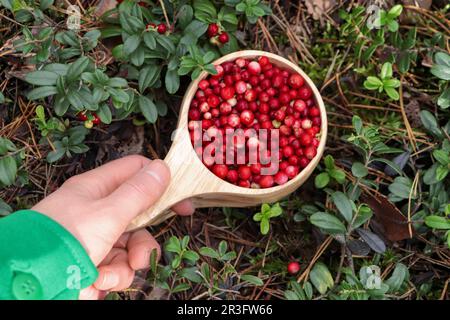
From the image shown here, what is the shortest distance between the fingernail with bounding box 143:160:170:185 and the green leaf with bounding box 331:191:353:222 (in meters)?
0.91

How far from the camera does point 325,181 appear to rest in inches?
116

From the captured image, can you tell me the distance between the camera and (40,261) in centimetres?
208

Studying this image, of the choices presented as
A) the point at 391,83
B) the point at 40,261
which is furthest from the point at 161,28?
the point at 40,261

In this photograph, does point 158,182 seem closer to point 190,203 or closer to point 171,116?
point 190,203

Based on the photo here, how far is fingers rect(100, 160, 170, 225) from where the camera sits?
2404 millimetres

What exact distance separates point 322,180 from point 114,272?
1.23 m

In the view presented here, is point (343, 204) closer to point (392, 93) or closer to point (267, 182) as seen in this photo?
point (267, 182)

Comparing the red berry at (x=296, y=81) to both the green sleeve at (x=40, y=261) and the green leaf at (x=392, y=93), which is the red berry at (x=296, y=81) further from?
the green sleeve at (x=40, y=261)

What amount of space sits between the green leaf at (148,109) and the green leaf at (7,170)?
728mm

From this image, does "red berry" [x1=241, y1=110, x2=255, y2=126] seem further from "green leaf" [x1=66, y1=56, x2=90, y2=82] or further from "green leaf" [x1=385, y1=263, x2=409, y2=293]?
"green leaf" [x1=385, y1=263, x2=409, y2=293]

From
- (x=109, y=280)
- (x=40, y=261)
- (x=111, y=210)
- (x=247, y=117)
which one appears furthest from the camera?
(x=247, y=117)

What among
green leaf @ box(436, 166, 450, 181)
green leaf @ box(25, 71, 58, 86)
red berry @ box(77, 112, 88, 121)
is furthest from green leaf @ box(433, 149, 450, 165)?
green leaf @ box(25, 71, 58, 86)
